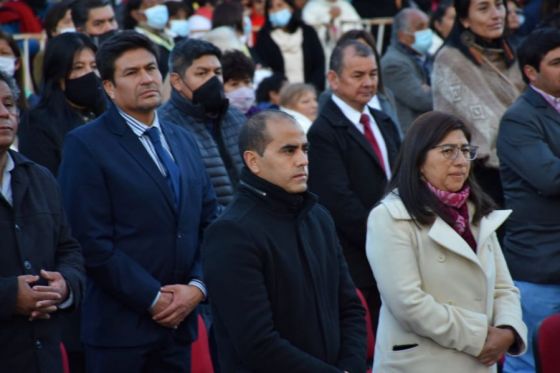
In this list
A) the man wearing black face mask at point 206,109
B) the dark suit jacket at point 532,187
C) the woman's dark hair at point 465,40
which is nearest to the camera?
the dark suit jacket at point 532,187

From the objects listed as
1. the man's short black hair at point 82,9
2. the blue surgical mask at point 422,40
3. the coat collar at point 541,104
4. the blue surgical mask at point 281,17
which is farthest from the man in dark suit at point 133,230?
the blue surgical mask at point 281,17

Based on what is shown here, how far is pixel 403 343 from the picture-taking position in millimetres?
4785

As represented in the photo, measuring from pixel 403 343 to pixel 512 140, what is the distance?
1824 millimetres

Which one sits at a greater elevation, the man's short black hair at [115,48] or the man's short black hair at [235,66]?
the man's short black hair at [115,48]

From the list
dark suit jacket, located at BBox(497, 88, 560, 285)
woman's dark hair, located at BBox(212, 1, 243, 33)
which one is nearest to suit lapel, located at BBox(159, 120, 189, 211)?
dark suit jacket, located at BBox(497, 88, 560, 285)

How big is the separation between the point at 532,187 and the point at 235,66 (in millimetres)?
2466

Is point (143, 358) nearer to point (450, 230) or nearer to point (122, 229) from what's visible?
point (122, 229)

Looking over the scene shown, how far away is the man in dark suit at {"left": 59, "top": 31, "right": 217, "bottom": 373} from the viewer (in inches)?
200

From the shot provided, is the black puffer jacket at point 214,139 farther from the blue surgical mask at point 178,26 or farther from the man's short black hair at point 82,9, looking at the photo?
the blue surgical mask at point 178,26

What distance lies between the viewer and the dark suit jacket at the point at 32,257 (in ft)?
14.8

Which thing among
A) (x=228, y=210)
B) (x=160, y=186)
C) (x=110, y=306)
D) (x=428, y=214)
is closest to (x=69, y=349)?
(x=110, y=306)

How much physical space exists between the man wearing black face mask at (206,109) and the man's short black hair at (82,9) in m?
1.71

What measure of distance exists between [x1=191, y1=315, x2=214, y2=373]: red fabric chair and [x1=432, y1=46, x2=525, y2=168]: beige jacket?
2.43 m

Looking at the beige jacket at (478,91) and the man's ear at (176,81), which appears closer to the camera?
the man's ear at (176,81)
